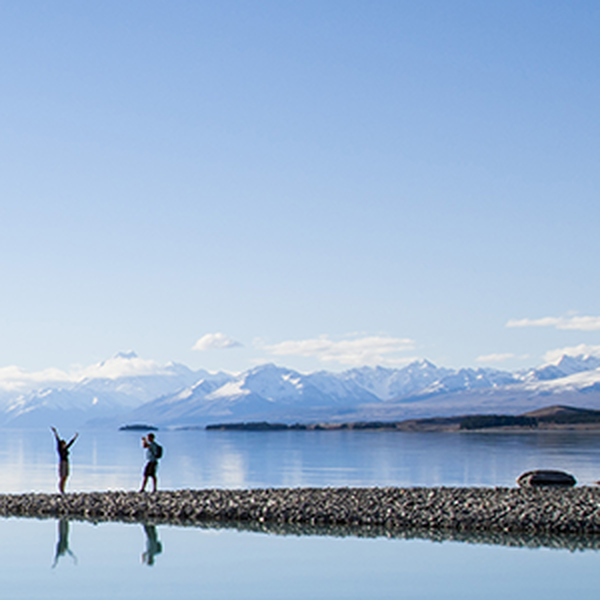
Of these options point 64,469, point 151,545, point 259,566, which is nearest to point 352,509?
point 151,545

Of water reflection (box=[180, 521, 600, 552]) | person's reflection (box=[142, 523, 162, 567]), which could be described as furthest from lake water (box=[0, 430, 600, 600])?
water reflection (box=[180, 521, 600, 552])

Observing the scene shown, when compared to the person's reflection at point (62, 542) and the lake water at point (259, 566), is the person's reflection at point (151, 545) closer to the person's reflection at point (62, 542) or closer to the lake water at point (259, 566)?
the lake water at point (259, 566)

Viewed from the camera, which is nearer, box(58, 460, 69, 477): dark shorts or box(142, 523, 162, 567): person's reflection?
box(142, 523, 162, 567): person's reflection

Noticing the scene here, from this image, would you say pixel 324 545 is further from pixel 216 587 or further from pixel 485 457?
pixel 485 457

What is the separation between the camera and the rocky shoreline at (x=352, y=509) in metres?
34.1

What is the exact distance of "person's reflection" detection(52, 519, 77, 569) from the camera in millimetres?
28600

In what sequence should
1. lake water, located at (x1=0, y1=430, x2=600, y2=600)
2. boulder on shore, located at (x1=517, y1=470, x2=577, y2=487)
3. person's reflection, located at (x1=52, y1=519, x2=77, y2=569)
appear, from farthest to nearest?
boulder on shore, located at (x1=517, y1=470, x2=577, y2=487) → person's reflection, located at (x1=52, y1=519, x2=77, y2=569) → lake water, located at (x1=0, y1=430, x2=600, y2=600)

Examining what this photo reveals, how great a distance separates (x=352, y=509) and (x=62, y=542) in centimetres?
1106

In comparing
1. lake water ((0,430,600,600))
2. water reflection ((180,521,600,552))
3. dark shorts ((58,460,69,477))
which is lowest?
water reflection ((180,521,600,552))

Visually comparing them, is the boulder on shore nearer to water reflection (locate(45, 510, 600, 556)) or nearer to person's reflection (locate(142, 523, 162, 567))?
water reflection (locate(45, 510, 600, 556))

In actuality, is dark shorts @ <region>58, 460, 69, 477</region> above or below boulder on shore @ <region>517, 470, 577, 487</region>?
above

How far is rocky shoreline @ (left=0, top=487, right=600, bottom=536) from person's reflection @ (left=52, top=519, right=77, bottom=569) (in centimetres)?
141

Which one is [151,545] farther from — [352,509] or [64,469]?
[64,469]

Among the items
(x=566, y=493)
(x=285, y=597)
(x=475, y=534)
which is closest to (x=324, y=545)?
(x=475, y=534)
